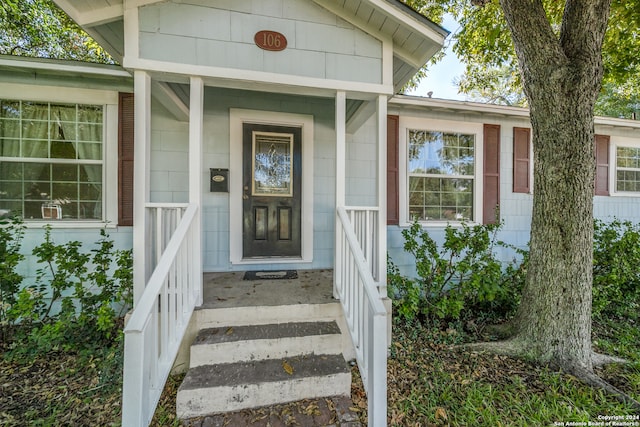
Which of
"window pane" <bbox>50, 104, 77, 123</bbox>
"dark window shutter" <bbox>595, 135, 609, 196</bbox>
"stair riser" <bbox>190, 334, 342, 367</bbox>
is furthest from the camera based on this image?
"dark window shutter" <bbox>595, 135, 609, 196</bbox>

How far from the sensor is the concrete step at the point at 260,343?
6.79 feet

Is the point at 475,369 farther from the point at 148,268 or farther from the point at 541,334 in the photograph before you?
the point at 148,268

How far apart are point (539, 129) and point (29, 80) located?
17.8ft

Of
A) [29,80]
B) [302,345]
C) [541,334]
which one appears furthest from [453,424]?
[29,80]

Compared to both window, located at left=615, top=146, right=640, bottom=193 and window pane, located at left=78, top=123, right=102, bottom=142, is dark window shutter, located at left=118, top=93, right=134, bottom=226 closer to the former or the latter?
window pane, located at left=78, top=123, right=102, bottom=142

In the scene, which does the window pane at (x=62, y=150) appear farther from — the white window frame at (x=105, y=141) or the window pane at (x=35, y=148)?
the white window frame at (x=105, y=141)

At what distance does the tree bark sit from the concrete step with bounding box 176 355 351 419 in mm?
2004

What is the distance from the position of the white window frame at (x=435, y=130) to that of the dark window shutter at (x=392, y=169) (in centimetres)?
7

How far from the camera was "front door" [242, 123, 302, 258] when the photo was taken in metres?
3.66

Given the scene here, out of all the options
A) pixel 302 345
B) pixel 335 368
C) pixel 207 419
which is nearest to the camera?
pixel 207 419

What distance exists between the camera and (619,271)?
360 centimetres

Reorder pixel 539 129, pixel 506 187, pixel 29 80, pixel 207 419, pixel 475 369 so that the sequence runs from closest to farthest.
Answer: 1. pixel 207 419
2. pixel 475 369
3. pixel 539 129
4. pixel 29 80
5. pixel 506 187

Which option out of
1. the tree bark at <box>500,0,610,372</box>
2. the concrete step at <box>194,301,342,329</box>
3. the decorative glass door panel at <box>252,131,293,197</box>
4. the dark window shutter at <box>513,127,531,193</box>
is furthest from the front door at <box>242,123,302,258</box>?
the dark window shutter at <box>513,127,531,193</box>

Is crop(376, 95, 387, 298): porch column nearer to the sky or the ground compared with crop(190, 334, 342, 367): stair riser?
nearer to the sky
